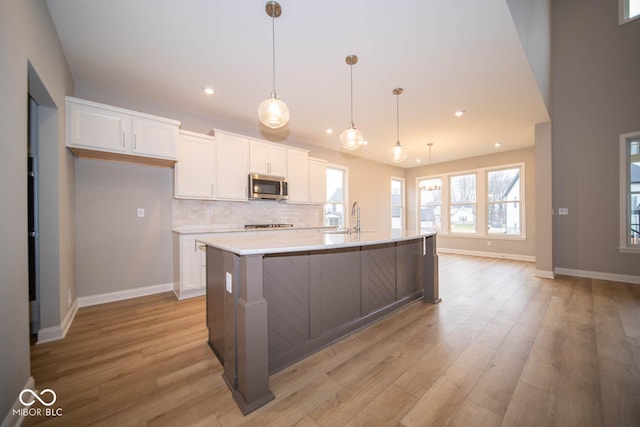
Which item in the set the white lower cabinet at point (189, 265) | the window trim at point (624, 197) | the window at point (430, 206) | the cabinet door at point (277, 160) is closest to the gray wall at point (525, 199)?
the window at point (430, 206)

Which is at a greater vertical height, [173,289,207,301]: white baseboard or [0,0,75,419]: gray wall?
[0,0,75,419]: gray wall

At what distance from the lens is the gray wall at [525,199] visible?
5625 millimetres

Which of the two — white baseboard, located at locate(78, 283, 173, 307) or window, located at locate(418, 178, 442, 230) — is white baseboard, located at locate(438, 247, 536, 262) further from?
white baseboard, located at locate(78, 283, 173, 307)

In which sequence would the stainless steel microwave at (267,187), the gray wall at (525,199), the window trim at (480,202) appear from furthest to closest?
the window trim at (480,202) < the gray wall at (525,199) < the stainless steel microwave at (267,187)

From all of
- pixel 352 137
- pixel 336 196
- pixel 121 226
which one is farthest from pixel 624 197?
pixel 121 226

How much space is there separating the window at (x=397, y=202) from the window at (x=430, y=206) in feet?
1.84

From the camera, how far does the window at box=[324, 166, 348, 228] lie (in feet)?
19.4

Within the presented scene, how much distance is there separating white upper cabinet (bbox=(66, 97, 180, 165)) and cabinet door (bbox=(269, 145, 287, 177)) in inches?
59.6

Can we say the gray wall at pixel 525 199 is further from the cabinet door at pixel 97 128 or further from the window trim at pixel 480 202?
the cabinet door at pixel 97 128

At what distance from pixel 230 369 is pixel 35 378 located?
1368 mm

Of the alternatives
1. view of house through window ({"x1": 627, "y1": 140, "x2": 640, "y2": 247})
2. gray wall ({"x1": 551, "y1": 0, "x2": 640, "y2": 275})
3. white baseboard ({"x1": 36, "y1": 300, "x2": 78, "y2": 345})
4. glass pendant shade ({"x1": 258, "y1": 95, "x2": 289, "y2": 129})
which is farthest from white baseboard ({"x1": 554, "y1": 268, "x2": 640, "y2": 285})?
white baseboard ({"x1": 36, "y1": 300, "x2": 78, "y2": 345})

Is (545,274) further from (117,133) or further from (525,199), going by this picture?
(117,133)

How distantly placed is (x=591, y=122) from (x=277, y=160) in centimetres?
558

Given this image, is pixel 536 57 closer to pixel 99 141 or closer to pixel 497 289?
pixel 497 289
